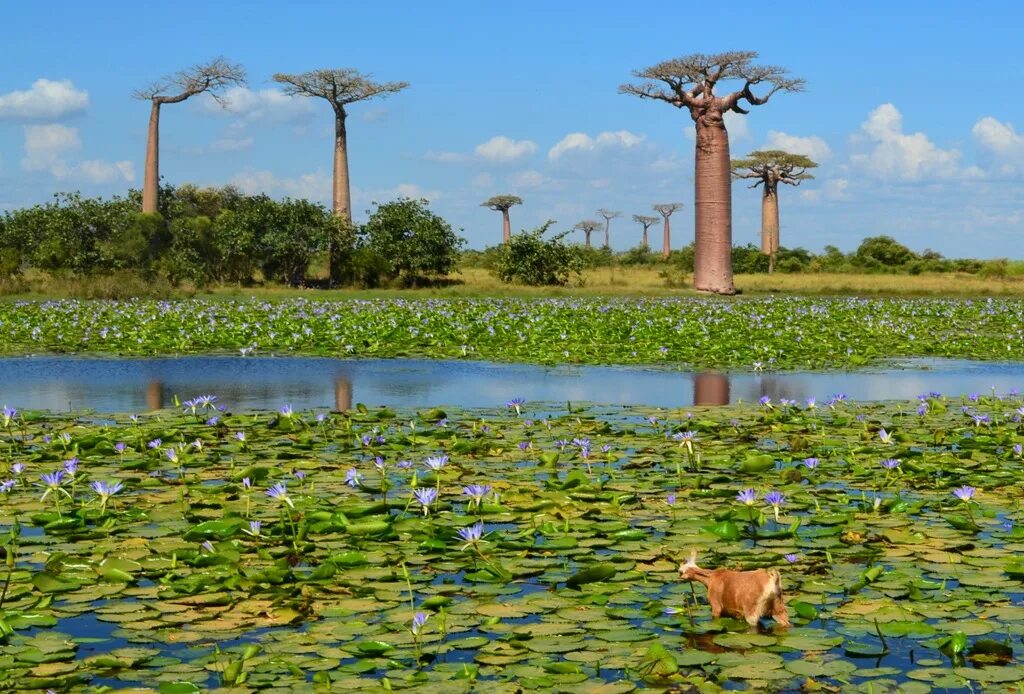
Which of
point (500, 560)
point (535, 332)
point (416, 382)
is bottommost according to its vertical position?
point (500, 560)

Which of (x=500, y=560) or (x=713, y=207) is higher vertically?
(x=713, y=207)

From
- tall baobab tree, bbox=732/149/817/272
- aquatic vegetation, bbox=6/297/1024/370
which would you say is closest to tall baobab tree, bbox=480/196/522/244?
tall baobab tree, bbox=732/149/817/272

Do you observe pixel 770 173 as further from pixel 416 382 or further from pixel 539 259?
pixel 416 382

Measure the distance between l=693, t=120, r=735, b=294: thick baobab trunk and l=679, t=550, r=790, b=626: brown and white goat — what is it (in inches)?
1172

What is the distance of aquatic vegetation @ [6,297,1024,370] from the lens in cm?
1506

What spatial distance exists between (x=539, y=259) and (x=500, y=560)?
3536 centimetres

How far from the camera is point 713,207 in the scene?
32906 millimetres

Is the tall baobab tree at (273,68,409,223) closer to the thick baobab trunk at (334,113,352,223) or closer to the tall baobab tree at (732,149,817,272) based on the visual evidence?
the thick baobab trunk at (334,113,352,223)

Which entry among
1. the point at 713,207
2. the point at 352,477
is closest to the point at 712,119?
the point at 713,207

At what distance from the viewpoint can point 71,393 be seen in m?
10.8

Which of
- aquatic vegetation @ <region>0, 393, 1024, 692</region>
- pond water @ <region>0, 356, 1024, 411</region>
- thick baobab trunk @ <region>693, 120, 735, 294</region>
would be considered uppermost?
thick baobab trunk @ <region>693, 120, 735, 294</region>

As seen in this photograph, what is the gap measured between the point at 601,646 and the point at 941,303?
25.4m

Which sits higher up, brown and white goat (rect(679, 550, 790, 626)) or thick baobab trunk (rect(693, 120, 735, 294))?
thick baobab trunk (rect(693, 120, 735, 294))

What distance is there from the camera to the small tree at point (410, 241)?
39969 mm
